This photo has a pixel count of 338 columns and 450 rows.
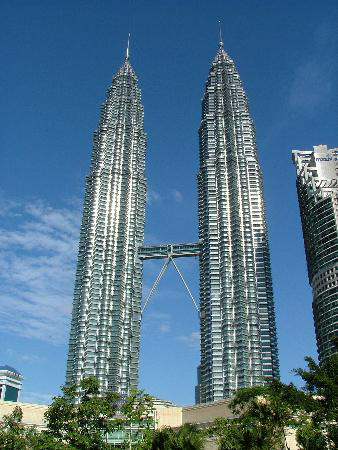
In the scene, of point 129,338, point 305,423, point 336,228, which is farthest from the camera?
point 129,338

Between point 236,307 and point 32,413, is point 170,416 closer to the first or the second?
point 32,413

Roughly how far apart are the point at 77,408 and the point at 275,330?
135 metres

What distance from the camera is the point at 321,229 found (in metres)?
171

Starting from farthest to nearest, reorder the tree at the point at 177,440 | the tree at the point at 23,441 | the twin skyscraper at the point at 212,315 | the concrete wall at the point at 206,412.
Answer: the twin skyscraper at the point at 212,315 < the concrete wall at the point at 206,412 < the tree at the point at 23,441 < the tree at the point at 177,440

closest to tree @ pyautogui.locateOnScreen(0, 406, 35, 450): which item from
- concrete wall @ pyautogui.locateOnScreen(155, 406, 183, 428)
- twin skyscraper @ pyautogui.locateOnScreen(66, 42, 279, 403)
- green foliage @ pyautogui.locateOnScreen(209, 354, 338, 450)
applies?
green foliage @ pyautogui.locateOnScreen(209, 354, 338, 450)

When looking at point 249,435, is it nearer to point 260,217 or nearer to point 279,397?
point 279,397

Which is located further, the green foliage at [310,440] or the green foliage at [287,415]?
the green foliage at [287,415]

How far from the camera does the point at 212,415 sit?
91688 millimetres

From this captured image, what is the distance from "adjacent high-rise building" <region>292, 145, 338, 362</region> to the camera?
158 metres

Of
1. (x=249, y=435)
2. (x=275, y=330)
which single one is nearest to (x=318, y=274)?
(x=275, y=330)

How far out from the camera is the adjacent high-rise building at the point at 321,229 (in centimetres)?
15775

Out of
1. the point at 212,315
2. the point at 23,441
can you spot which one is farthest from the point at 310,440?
the point at 212,315

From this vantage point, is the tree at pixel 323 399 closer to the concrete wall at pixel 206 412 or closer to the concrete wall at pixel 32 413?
the concrete wall at pixel 206 412

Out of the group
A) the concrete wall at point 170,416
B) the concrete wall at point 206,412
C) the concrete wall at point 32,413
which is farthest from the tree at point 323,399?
the concrete wall at point 32,413
